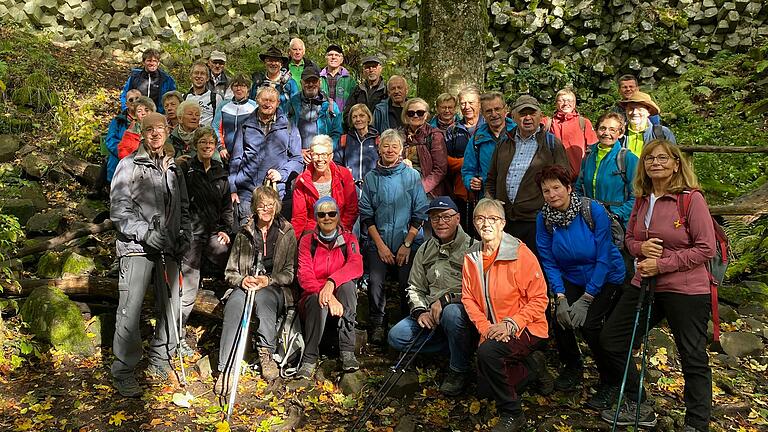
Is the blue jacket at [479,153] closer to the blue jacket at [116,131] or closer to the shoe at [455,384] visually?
the shoe at [455,384]

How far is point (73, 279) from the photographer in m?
6.37

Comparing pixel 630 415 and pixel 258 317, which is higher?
pixel 258 317

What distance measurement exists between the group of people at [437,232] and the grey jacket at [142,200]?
0.02m

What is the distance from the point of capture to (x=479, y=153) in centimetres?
615

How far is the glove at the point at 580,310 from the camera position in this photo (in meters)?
4.82

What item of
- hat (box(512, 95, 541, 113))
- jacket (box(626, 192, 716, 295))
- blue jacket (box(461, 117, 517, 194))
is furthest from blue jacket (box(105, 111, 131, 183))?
jacket (box(626, 192, 716, 295))

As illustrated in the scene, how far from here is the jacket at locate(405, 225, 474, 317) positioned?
534 cm

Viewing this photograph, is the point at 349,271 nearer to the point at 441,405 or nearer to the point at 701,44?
the point at 441,405

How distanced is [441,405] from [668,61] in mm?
10573

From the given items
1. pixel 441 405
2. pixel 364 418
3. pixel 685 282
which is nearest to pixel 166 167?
pixel 364 418

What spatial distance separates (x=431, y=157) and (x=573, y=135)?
1584 millimetres

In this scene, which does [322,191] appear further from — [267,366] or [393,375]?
[393,375]

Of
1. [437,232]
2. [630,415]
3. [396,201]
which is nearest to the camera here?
[630,415]

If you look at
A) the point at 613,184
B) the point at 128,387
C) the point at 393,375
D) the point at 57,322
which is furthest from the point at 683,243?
the point at 57,322
